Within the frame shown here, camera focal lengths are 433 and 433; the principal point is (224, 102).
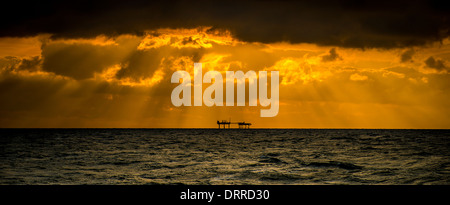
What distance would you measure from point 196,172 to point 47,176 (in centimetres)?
945

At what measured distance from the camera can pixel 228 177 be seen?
2609cm

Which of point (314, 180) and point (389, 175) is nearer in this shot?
point (314, 180)

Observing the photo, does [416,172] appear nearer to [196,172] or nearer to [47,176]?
[196,172]

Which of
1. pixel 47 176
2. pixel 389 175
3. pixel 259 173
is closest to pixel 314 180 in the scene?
pixel 259 173

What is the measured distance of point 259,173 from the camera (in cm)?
2853
